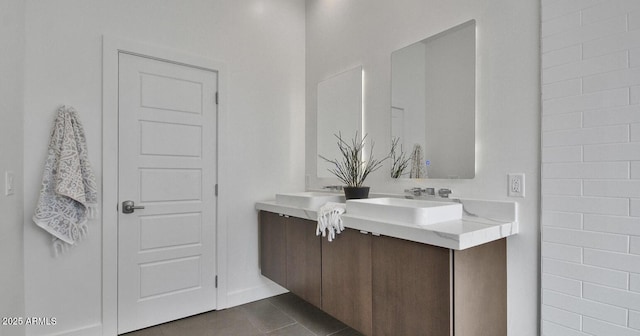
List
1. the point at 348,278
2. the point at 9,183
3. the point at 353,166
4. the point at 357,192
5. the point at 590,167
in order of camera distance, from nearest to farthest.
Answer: the point at 590,167 < the point at 9,183 < the point at 348,278 < the point at 357,192 < the point at 353,166

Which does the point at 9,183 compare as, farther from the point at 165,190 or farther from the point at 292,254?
the point at 292,254

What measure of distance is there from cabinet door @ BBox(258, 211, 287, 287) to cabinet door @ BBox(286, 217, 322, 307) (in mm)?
87

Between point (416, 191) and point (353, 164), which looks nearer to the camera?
point (416, 191)

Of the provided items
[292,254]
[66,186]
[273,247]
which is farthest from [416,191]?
[66,186]

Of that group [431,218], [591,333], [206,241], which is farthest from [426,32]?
[206,241]

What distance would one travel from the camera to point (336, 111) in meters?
2.81

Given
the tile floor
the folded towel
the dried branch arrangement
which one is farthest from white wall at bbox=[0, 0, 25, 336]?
the dried branch arrangement

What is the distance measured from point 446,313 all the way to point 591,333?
66cm

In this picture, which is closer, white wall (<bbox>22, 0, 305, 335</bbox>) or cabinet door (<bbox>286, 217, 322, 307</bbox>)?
white wall (<bbox>22, 0, 305, 335</bbox>)

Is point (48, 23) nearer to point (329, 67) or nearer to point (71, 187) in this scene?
point (71, 187)

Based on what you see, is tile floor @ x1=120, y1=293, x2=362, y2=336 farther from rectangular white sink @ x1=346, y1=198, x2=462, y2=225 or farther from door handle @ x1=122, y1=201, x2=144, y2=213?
rectangular white sink @ x1=346, y1=198, x2=462, y2=225

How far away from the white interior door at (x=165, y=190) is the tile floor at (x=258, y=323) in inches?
4.4

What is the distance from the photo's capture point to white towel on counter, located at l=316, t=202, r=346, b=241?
1881 millimetres

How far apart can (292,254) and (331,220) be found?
67cm
